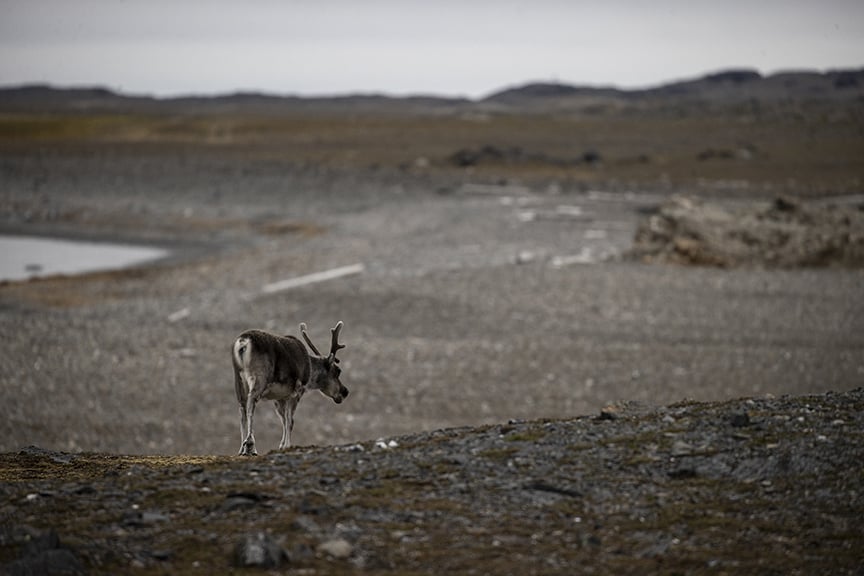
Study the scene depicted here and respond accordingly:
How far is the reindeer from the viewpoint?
10664 millimetres

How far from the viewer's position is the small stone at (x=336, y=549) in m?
7.49

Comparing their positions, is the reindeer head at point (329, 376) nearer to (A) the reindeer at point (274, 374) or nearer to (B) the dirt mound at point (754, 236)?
(A) the reindeer at point (274, 374)

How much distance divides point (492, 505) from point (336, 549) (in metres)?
1.37

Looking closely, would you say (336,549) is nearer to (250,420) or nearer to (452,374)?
A: (250,420)

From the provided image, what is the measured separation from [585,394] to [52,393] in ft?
30.0

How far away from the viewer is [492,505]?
8.41 m

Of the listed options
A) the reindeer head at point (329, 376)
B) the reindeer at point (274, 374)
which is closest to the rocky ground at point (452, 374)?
the reindeer at point (274, 374)

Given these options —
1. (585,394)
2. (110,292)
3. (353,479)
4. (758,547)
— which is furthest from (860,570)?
(110,292)

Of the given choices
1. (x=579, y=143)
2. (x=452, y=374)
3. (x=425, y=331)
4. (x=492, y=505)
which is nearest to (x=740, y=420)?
(x=492, y=505)

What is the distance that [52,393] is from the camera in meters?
20.1

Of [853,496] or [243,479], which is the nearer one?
[853,496]

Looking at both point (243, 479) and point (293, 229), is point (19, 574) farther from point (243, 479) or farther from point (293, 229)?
point (293, 229)

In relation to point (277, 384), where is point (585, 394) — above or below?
below

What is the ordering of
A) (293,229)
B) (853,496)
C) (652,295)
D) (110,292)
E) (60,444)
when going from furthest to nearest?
(293,229)
(110,292)
(652,295)
(60,444)
(853,496)
